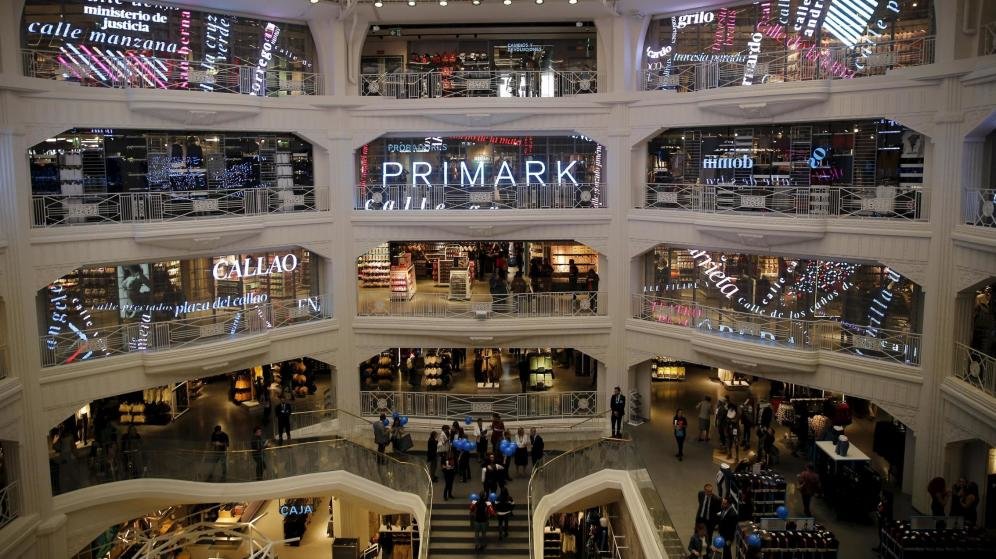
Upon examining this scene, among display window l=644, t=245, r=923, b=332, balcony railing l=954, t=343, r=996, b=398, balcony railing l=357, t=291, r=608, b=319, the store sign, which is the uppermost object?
the store sign

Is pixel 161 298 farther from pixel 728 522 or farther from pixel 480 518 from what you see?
pixel 728 522

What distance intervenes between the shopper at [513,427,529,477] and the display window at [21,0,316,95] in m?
12.7

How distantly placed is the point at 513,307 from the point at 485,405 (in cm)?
325

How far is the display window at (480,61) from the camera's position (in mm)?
26859

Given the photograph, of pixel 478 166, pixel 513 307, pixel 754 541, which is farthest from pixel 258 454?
pixel 754 541

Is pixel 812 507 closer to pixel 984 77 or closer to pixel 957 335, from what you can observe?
pixel 957 335

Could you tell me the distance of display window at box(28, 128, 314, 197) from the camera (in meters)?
22.2

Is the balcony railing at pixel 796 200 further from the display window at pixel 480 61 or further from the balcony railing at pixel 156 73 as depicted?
the balcony railing at pixel 156 73

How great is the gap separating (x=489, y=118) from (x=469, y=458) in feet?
34.1

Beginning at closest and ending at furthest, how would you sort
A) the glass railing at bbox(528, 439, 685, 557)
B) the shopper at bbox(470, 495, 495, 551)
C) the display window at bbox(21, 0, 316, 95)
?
the shopper at bbox(470, 495, 495, 551), the glass railing at bbox(528, 439, 685, 557), the display window at bbox(21, 0, 316, 95)

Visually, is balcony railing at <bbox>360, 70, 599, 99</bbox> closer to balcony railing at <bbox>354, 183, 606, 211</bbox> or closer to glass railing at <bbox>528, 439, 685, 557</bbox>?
balcony railing at <bbox>354, 183, 606, 211</bbox>

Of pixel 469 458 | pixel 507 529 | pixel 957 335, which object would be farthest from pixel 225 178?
pixel 957 335

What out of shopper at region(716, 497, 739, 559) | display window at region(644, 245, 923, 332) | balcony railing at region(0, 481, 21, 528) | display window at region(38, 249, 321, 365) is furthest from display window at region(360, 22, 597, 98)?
balcony railing at region(0, 481, 21, 528)

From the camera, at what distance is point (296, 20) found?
25.9m
